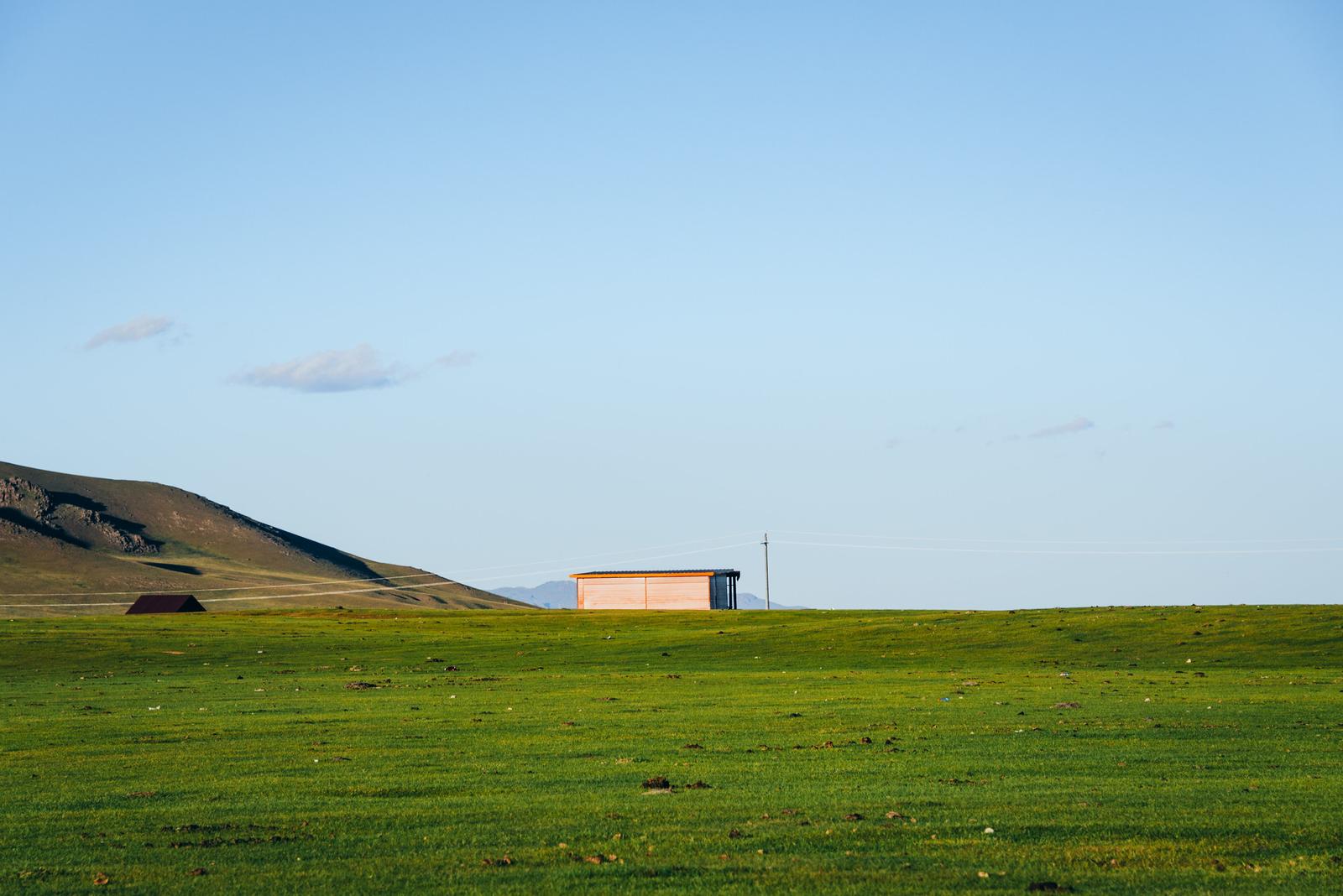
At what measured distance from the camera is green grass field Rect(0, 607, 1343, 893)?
44.5 ft

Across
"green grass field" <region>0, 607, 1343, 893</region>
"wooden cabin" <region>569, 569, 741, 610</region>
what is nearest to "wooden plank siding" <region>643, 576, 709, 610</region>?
"wooden cabin" <region>569, 569, 741, 610</region>

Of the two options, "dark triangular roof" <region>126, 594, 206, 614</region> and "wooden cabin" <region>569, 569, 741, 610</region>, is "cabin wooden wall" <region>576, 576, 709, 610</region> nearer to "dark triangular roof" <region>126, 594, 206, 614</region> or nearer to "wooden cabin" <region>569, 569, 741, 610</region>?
"wooden cabin" <region>569, 569, 741, 610</region>

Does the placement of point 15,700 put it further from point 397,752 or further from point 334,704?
point 397,752

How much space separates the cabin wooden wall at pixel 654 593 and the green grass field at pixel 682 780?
66.9 metres

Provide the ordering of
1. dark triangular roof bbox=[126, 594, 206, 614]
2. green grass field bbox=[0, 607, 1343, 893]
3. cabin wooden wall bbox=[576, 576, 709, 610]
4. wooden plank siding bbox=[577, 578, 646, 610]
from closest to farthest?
green grass field bbox=[0, 607, 1343, 893], cabin wooden wall bbox=[576, 576, 709, 610], wooden plank siding bbox=[577, 578, 646, 610], dark triangular roof bbox=[126, 594, 206, 614]

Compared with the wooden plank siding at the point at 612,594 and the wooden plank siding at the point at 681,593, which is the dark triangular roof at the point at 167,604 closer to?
the wooden plank siding at the point at 612,594

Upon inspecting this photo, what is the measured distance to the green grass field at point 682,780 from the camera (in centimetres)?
1358

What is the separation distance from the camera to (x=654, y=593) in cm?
11769

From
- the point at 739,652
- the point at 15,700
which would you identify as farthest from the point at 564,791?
the point at 739,652

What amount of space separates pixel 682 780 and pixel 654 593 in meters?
98.2

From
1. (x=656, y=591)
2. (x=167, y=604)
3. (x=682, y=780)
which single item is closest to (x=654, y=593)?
(x=656, y=591)

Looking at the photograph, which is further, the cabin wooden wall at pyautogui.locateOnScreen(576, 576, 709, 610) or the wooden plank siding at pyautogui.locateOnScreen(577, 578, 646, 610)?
the wooden plank siding at pyautogui.locateOnScreen(577, 578, 646, 610)

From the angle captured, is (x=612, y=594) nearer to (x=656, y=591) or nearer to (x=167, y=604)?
(x=656, y=591)

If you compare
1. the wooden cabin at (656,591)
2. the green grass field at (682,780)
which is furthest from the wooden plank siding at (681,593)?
the green grass field at (682,780)
